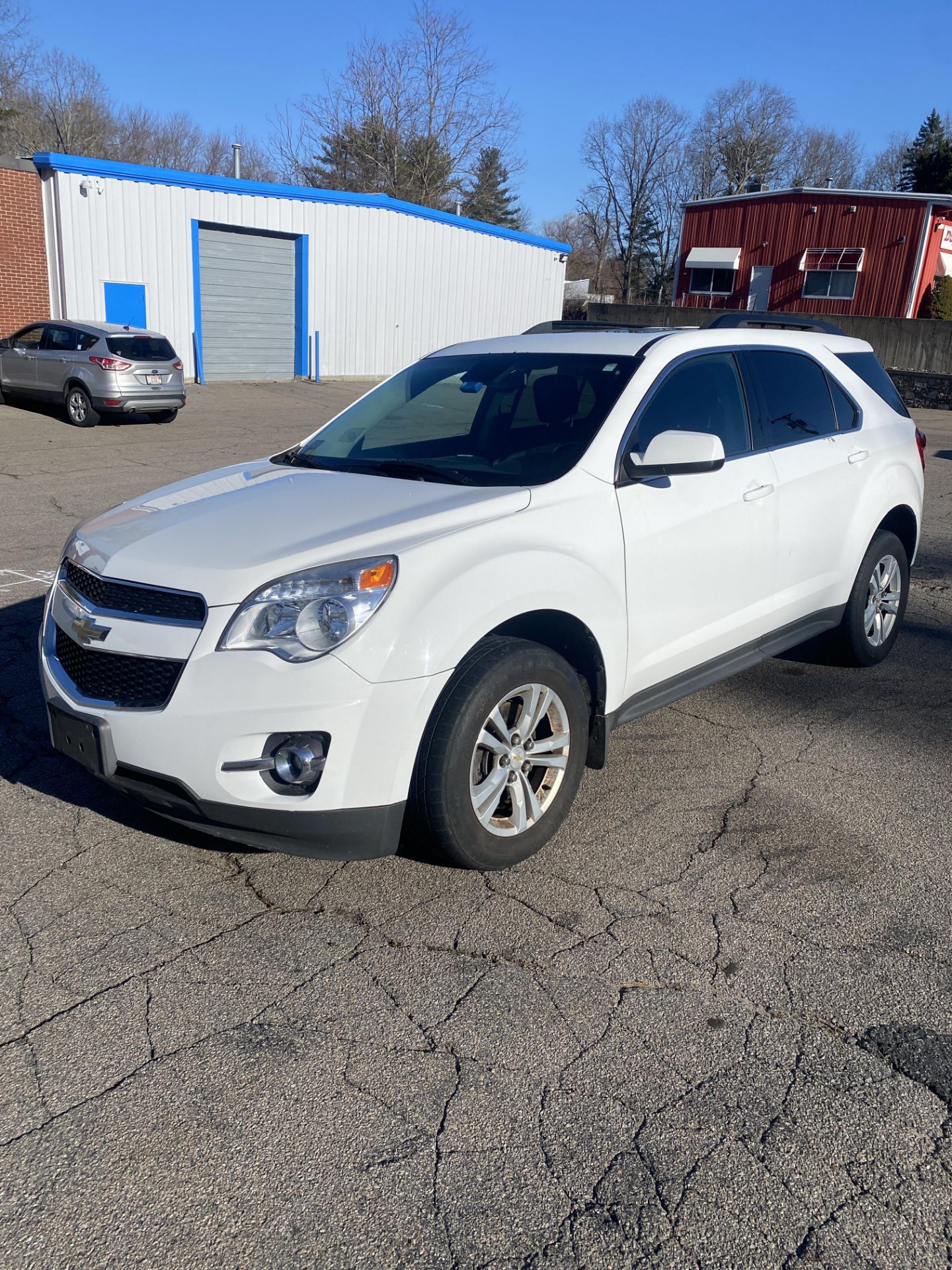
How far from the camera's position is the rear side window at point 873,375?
558cm

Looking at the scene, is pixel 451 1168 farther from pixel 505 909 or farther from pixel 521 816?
pixel 521 816

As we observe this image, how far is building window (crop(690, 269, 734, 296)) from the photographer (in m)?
41.4

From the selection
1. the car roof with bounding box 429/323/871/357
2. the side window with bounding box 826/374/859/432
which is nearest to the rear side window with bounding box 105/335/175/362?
the car roof with bounding box 429/323/871/357

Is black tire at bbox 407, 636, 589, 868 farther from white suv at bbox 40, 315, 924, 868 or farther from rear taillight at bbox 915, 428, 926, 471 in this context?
rear taillight at bbox 915, 428, 926, 471

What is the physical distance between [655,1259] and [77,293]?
2298 cm

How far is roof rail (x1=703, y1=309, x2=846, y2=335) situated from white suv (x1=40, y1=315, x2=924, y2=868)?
1.03 feet

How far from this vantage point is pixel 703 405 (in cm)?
438

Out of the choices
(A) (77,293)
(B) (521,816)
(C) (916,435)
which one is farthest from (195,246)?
(B) (521,816)

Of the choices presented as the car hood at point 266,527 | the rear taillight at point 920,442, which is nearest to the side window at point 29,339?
the car hood at point 266,527

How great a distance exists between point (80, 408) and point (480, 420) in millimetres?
13852

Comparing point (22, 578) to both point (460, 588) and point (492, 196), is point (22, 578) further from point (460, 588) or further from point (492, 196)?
point (492, 196)

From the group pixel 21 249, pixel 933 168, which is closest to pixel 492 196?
pixel 933 168

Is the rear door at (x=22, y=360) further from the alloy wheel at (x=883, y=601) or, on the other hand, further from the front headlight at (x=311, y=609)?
the front headlight at (x=311, y=609)

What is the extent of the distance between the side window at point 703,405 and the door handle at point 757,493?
0.18 m
